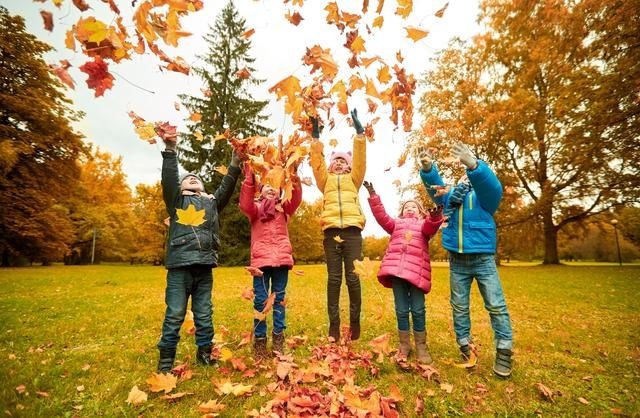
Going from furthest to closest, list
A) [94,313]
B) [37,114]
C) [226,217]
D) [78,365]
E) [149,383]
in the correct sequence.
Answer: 1. [226,217]
2. [37,114]
3. [94,313]
4. [78,365]
5. [149,383]

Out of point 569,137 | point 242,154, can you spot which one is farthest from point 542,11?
point 242,154

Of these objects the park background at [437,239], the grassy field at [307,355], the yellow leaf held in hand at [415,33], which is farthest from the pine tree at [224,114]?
the yellow leaf held in hand at [415,33]

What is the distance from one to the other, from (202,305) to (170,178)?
124cm

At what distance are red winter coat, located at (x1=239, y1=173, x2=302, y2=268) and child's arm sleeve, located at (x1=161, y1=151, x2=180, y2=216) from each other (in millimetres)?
618

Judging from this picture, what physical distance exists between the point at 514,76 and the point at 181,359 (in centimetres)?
2152

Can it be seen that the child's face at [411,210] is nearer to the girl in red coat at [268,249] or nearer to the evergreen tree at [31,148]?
the girl in red coat at [268,249]

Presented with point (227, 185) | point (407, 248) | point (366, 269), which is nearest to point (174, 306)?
point (227, 185)

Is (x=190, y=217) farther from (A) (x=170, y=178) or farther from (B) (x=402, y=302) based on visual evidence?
(B) (x=402, y=302)

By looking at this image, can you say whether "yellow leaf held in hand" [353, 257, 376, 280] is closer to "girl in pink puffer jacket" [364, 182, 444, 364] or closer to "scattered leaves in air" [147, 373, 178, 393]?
"girl in pink puffer jacket" [364, 182, 444, 364]

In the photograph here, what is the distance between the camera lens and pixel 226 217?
21.7 meters

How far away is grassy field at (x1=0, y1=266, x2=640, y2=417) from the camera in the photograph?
2498 millimetres

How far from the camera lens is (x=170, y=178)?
3018mm

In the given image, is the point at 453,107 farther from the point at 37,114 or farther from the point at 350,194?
the point at 37,114

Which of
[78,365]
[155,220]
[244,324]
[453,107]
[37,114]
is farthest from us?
[155,220]
